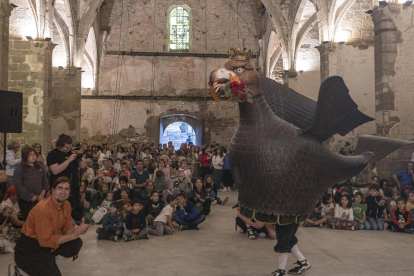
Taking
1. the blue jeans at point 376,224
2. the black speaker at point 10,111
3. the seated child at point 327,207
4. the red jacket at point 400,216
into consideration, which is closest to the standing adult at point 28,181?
the black speaker at point 10,111

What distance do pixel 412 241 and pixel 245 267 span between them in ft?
10.0

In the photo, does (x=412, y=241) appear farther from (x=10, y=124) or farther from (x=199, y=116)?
(x=199, y=116)

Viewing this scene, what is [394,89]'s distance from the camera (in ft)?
28.8

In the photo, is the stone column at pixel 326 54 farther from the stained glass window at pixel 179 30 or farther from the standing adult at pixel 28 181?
the standing adult at pixel 28 181

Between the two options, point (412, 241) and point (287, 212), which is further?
point (412, 241)

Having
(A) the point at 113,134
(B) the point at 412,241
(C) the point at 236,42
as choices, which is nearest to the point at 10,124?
(B) the point at 412,241

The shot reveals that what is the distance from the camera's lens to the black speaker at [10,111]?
6.21 meters

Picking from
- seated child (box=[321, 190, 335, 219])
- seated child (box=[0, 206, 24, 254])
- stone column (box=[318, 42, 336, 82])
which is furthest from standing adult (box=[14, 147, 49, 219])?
stone column (box=[318, 42, 336, 82])

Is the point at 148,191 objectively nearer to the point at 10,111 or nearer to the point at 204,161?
the point at 10,111

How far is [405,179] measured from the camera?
8062 mm

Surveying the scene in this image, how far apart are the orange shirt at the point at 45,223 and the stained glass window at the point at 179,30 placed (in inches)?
708

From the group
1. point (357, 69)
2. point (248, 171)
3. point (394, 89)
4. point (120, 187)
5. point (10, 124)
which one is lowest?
point (120, 187)

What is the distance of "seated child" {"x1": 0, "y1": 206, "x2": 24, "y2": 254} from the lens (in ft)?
16.2

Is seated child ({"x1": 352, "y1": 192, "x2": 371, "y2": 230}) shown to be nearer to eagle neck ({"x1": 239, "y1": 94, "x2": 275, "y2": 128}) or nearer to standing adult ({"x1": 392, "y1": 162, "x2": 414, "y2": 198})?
standing adult ({"x1": 392, "y1": 162, "x2": 414, "y2": 198})
